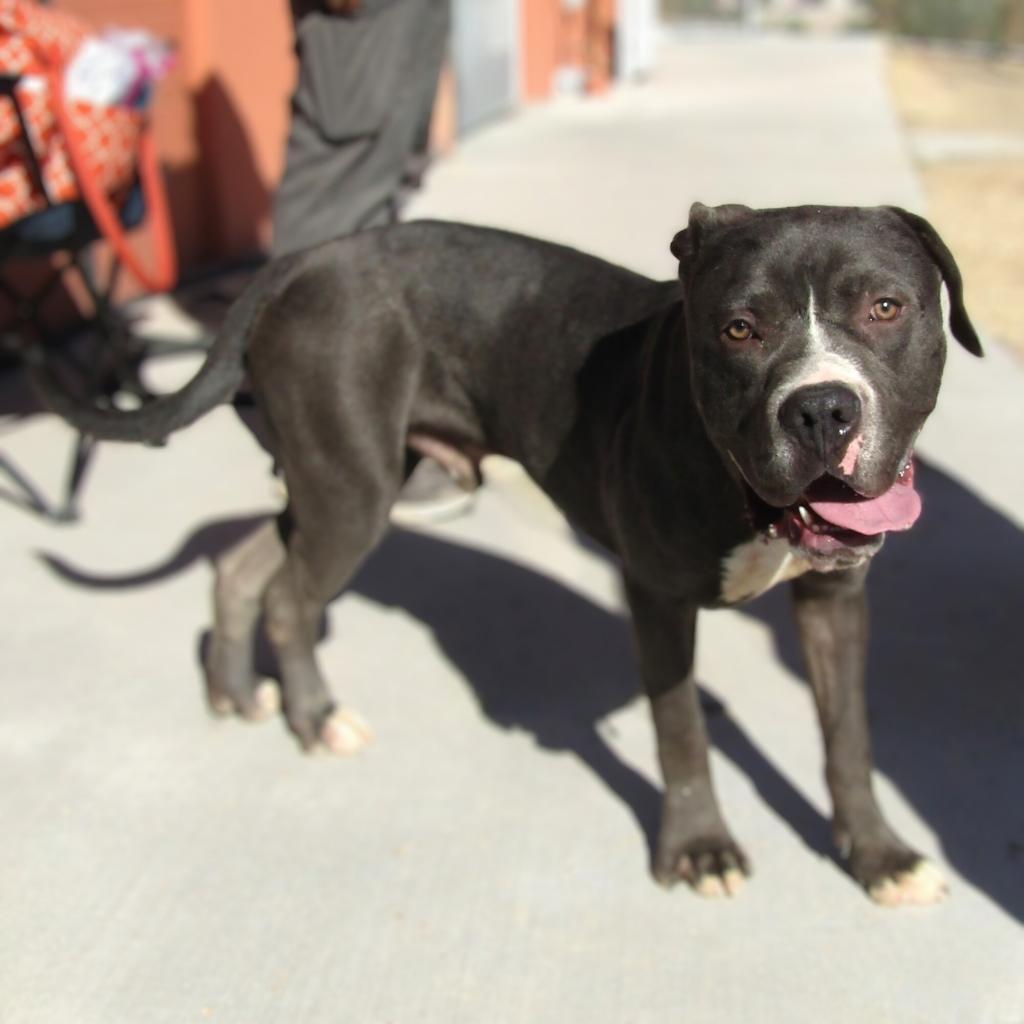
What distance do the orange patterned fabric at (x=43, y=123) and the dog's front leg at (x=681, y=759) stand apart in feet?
8.98

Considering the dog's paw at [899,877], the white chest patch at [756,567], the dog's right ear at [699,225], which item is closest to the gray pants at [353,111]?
the dog's right ear at [699,225]

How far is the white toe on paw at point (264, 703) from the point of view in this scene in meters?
3.76

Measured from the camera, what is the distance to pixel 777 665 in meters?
3.95

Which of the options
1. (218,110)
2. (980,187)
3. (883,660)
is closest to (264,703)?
(883,660)

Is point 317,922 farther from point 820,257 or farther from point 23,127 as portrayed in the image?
point 23,127

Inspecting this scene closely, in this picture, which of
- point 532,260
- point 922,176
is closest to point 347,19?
point 532,260

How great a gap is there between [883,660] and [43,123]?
3.21 metres

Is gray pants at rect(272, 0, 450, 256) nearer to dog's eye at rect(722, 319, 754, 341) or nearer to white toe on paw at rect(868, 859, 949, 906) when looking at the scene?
dog's eye at rect(722, 319, 754, 341)

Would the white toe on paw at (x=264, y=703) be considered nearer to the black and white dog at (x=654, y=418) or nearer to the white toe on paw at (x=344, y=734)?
the black and white dog at (x=654, y=418)

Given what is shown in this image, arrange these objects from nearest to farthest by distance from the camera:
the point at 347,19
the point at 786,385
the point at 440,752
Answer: the point at 786,385, the point at 440,752, the point at 347,19

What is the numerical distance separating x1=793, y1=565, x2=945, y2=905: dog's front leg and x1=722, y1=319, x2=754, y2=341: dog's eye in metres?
0.71

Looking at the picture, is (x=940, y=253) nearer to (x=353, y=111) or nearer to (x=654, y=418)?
(x=654, y=418)

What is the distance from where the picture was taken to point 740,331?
2.48 m

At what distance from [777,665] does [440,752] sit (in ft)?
3.30
